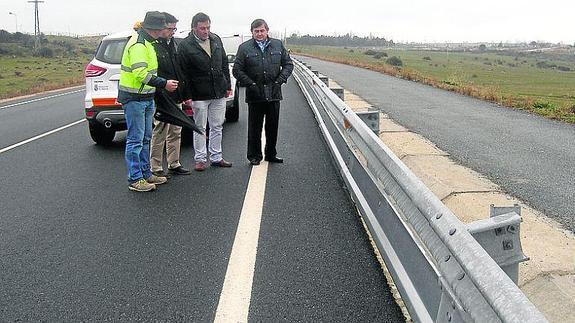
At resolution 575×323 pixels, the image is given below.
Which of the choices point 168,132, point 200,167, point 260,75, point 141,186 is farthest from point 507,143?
point 141,186

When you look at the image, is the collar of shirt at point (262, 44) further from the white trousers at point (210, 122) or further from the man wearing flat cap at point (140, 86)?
the man wearing flat cap at point (140, 86)

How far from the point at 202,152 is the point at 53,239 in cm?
272

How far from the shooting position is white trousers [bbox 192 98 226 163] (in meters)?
6.79

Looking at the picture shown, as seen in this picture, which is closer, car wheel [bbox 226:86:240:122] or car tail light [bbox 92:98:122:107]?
car tail light [bbox 92:98:122:107]

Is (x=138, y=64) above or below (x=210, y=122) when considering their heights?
above

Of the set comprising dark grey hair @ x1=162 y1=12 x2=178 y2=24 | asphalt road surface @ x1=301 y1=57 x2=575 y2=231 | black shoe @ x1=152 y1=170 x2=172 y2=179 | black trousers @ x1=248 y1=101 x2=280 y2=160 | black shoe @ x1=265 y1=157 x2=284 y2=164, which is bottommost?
black shoe @ x1=152 y1=170 x2=172 y2=179

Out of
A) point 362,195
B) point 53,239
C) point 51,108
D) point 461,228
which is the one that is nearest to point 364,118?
point 362,195

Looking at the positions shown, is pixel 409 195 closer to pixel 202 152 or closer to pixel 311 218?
pixel 311 218

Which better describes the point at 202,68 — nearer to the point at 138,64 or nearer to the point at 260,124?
the point at 138,64

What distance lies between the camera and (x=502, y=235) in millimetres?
2299

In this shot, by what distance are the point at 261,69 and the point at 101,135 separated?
3.34m

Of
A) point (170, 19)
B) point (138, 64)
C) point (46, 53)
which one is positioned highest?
point (170, 19)

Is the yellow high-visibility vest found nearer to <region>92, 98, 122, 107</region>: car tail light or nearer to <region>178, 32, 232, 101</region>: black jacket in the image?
<region>178, 32, 232, 101</region>: black jacket

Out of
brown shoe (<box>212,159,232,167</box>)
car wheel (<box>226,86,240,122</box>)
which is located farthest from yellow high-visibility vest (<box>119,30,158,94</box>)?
car wheel (<box>226,86,240,122</box>)
